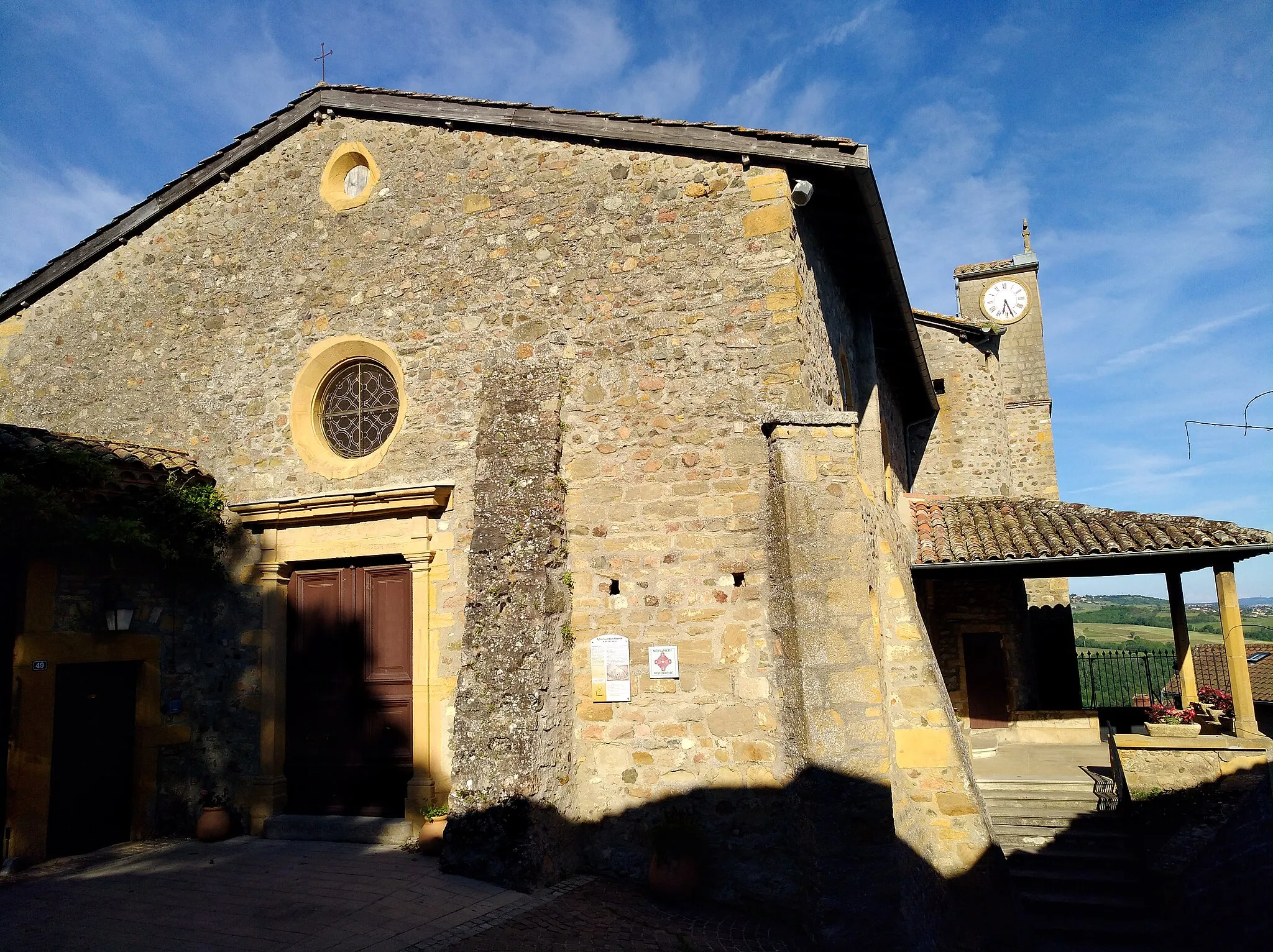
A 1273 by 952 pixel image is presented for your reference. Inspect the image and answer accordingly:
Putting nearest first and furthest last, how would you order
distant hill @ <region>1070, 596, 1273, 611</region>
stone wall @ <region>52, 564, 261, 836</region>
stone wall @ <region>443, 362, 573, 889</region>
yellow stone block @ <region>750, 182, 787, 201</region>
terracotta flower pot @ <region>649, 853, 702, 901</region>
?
1. stone wall @ <region>443, 362, 573, 889</region>
2. terracotta flower pot @ <region>649, 853, 702, 901</region>
3. yellow stone block @ <region>750, 182, 787, 201</region>
4. stone wall @ <region>52, 564, 261, 836</region>
5. distant hill @ <region>1070, 596, 1273, 611</region>

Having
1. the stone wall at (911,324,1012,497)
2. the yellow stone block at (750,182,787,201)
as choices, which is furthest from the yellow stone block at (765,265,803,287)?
the stone wall at (911,324,1012,497)

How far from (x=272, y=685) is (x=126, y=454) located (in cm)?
264

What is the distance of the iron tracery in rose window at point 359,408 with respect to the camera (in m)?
8.29

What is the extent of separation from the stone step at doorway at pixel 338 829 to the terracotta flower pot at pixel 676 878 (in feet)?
7.76

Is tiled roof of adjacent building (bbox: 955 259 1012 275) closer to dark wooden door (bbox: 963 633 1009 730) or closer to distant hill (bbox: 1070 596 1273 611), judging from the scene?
dark wooden door (bbox: 963 633 1009 730)

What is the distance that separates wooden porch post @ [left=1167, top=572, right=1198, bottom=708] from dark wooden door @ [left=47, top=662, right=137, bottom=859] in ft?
39.5

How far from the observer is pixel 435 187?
824 centimetres

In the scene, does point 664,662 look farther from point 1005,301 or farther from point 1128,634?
point 1128,634

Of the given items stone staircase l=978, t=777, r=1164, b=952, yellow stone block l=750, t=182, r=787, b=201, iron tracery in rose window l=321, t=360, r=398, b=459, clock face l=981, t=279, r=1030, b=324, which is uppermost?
clock face l=981, t=279, r=1030, b=324

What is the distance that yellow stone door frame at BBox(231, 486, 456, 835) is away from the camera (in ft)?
24.0

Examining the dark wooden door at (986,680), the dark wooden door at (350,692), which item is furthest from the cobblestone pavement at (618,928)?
the dark wooden door at (986,680)

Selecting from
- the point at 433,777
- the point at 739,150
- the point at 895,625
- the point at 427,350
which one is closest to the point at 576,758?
the point at 433,777

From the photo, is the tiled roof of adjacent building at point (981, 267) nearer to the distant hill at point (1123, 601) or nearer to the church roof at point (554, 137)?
the church roof at point (554, 137)

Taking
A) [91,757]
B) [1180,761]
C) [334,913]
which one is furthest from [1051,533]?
[91,757]
